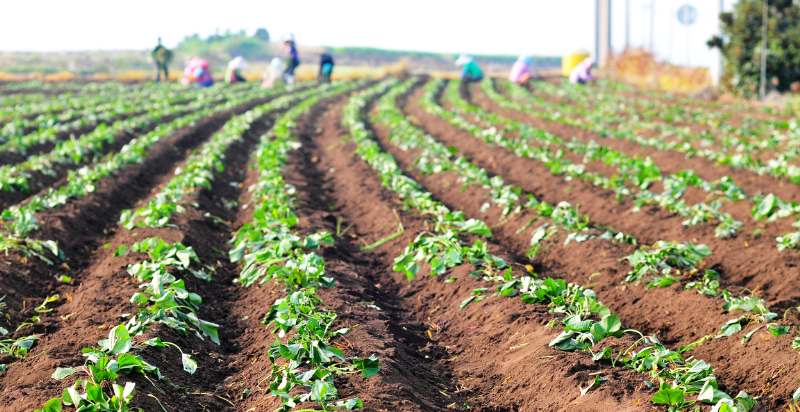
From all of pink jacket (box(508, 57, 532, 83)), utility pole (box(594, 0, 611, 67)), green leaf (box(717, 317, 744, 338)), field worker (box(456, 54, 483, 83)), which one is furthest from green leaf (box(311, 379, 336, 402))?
utility pole (box(594, 0, 611, 67))

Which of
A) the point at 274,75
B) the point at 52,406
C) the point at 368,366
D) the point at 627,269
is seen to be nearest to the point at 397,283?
the point at 627,269

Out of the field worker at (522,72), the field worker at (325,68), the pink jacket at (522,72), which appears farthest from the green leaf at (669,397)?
the pink jacket at (522,72)

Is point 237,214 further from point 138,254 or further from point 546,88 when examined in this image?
point 546,88

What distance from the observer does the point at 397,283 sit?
7.95 metres

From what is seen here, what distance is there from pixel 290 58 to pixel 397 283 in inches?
1157

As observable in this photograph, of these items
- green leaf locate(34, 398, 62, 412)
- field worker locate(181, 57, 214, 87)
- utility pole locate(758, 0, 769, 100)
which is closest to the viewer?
green leaf locate(34, 398, 62, 412)

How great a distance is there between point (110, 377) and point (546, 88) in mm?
33073

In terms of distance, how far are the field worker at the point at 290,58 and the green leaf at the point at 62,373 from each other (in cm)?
3062

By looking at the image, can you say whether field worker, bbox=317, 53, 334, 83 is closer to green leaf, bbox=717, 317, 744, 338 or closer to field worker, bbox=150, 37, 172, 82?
field worker, bbox=150, 37, 172, 82

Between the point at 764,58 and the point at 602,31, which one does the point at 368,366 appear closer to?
the point at 764,58

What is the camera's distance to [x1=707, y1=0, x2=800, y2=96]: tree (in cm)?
Answer: 2995

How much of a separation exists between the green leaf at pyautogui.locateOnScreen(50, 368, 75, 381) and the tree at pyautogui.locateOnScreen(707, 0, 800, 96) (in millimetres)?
28844

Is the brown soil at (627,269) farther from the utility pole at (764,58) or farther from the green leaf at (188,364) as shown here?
the utility pole at (764,58)

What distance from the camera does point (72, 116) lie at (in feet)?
74.2
